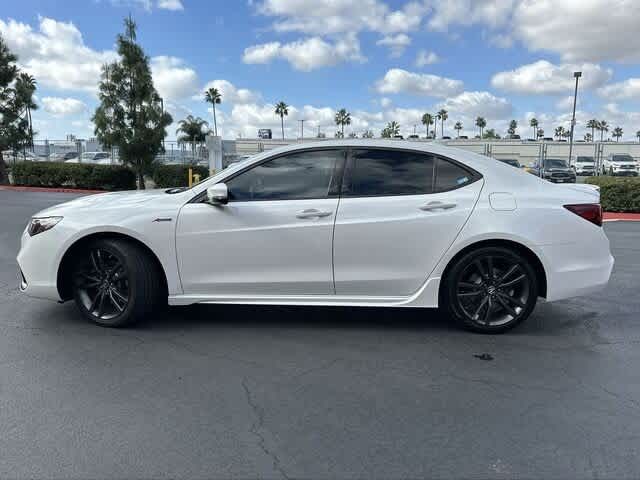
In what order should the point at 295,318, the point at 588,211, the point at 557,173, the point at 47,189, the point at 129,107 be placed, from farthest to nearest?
the point at 557,173 < the point at 47,189 < the point at 129,107 < the point at 295,318 < the point at 588,211

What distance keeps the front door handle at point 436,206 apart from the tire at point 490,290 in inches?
16.6

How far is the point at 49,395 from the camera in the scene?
10.8 ft

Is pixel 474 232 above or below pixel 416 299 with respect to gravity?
above

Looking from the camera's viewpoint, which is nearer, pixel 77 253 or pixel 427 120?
pixel 77 253

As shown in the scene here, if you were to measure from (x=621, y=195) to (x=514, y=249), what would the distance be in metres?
12.8

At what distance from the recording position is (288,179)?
4.45m

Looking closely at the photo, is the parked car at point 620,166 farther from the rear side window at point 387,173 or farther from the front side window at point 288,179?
the front side window at point 288,179

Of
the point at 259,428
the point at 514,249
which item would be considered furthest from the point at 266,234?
the point at 514,249

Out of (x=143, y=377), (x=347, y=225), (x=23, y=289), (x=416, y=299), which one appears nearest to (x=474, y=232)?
(x=416, y=299)

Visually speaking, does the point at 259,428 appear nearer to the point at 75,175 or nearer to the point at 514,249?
the point at 514,249

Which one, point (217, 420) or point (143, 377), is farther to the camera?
point (143, 377)

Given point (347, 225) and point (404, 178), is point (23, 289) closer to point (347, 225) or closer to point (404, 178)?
point (347, 225)

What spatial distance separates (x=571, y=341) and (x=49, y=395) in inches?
154

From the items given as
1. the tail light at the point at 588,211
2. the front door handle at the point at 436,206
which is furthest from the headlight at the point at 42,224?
the tail light at the point at 588,211
